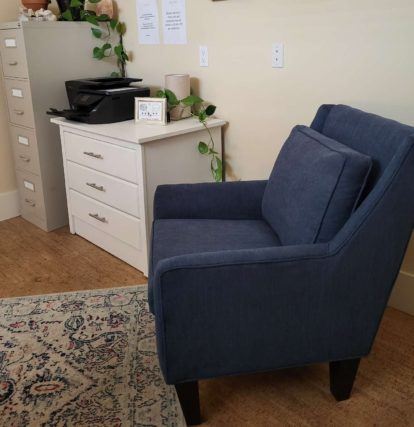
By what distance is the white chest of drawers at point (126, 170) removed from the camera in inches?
86.4

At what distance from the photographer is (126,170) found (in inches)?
88.5

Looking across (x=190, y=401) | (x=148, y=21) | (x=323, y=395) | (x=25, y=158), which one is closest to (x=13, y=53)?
(x=25, y=158)

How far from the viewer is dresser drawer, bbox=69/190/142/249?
2.34 metres

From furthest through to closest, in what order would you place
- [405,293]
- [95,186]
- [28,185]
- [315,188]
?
[28,185] < [95,186] < [405,293] < [315,188]

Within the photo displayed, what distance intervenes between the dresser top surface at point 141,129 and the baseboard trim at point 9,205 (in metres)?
0.87

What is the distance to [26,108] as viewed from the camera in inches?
108

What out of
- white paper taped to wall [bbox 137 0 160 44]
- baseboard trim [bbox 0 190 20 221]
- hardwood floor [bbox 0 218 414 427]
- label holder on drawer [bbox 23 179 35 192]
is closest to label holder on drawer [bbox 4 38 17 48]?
white paper taped to wall [bbox 137 0 160 44]

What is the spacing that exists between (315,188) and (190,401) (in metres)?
0.76

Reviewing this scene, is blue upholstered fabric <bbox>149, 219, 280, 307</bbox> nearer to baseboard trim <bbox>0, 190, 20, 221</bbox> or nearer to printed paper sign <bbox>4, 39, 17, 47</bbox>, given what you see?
printed paper sign <bbox>4, 39, 17, 47</bbox>

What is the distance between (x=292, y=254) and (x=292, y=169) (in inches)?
17.0

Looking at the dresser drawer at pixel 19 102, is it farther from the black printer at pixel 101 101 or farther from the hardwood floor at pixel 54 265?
the hardwood floor at pixel 54 265

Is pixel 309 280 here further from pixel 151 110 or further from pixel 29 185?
pixel 29 185

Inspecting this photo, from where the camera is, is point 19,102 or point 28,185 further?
point 28,185

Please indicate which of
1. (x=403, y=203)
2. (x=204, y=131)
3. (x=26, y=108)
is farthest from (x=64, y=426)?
(x=26, y=108)
